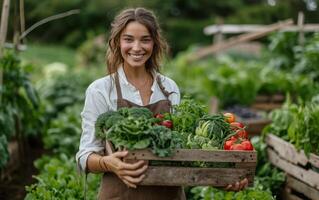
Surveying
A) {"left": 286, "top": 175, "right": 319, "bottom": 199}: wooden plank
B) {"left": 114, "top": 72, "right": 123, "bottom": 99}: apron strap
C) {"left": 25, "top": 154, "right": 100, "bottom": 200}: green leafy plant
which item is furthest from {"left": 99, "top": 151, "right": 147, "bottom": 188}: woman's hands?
{"left": 286, "top": 175, "right": 319, "bottom": 199}: wooden plank

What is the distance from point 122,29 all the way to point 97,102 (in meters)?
0.40

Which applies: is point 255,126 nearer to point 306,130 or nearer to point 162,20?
point 306,130

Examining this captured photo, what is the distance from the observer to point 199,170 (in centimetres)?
292

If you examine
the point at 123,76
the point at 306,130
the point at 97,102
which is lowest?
the point at 306,130

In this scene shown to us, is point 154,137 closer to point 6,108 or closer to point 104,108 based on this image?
point 104,108

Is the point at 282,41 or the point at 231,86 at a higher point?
the point at 282,41

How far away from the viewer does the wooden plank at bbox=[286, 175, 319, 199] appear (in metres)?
4.88

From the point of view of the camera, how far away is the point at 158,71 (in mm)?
3443

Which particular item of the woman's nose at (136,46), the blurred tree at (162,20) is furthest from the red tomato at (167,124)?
the blurred tree at (162,20)

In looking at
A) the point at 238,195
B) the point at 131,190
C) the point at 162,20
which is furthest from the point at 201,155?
the point at 162,20

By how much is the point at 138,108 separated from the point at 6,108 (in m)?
3.38

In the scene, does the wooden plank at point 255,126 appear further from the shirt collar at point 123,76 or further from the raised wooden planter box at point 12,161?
the shirt collar at point 123,76

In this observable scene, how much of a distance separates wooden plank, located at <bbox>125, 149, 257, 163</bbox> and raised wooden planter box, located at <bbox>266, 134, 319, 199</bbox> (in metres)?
1.98

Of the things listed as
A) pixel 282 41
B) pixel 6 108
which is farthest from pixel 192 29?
pixel 6 108
